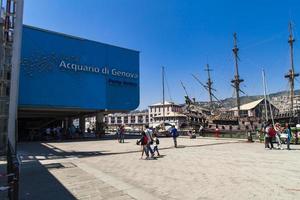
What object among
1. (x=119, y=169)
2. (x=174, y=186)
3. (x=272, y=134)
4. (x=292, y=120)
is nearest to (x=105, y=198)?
(x=174, y=186)

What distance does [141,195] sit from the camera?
22.3 feet

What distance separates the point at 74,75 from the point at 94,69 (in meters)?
3.27

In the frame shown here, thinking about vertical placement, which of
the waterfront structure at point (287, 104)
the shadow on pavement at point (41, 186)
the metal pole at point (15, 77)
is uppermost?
the waterfront structure at point (287, 104)

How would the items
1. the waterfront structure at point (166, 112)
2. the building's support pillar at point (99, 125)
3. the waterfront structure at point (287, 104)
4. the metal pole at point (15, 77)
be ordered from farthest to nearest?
the waterfront structure at point (166, 112) → the waterfront structure at point (287, 104) → the building's support pillar at point (99, 125) → the metal pole at point (15, 77)

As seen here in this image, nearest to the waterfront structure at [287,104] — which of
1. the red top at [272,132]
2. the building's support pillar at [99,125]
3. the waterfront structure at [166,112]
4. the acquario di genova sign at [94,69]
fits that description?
the waterfront structure at [166,112]

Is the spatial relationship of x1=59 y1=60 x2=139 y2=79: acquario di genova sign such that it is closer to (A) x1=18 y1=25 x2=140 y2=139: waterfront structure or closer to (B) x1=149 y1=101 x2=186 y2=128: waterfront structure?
(A) x1=18 y1=25 x2=140 y2=139: waterfront structure

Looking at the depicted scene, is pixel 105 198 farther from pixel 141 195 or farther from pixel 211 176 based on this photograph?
pixel 211 176

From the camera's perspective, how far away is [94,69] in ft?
127

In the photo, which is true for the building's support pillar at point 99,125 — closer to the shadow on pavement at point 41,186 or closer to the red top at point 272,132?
the red top at point 272,132

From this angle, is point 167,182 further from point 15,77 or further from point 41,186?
point 15,77

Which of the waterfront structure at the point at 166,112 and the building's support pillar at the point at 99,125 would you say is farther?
the waterfront structure at the point at 166,112

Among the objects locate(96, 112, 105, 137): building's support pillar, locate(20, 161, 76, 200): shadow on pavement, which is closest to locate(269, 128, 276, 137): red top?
locate(20, 161, 76, 200): shadow on pavement

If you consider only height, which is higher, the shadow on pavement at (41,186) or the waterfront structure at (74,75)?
the waterfront structure at (74,75)

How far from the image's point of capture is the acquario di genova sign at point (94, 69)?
118 ft
